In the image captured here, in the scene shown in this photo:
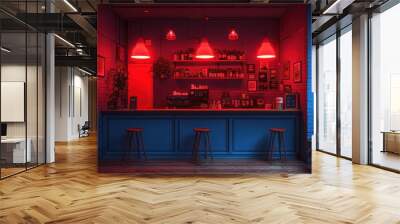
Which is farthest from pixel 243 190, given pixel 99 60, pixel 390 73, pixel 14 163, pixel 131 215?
pixel 14 163

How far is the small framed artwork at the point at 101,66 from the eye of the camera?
297 inches

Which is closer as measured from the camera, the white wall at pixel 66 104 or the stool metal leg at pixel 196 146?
the stool metal leg at pixel 196 146

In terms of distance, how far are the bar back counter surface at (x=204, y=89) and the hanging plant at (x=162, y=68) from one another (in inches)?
1.1

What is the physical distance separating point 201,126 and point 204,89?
180 cm

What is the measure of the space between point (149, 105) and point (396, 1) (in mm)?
6123

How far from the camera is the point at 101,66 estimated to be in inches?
303

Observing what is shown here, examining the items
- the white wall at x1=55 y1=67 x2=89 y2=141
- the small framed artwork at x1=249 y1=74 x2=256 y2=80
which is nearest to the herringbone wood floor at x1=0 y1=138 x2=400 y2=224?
the small framed artwork at x1=249 y1=74 x2=256 y2=80

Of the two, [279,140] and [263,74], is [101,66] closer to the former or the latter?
[279,140]

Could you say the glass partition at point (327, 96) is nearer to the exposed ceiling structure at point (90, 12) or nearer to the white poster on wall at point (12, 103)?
the exposed ceiling structure at point (90, 12)

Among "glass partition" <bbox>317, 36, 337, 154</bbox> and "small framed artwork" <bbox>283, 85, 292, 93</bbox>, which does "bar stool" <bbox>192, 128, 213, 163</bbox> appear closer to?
"small framed artwork" <bbox>283, 85, 292, 93</bbox>

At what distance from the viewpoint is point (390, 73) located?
8062 millimetres

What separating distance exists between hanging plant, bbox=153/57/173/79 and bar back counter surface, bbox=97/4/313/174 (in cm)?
3

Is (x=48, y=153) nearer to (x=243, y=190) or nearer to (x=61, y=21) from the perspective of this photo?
(x=61, y=21)

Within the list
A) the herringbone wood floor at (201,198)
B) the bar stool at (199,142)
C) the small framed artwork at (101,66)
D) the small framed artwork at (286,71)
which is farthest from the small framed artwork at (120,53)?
the small framed artwork at (286,71)
